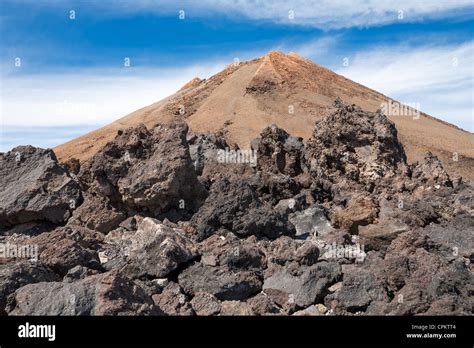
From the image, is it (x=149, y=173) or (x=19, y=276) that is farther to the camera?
(x=149, y=173)

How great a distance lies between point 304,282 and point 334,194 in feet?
23.0

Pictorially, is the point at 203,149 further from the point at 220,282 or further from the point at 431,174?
the point at 220,282

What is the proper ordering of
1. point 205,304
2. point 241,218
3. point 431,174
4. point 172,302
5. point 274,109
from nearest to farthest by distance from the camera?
1. point 172,302
2. point 205,304
3. point 241,218
4. point 431,174
5. point 274,109

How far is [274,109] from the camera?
5341 centimetres

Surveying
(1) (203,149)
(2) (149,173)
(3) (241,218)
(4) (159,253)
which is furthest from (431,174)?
(4) (159,253)

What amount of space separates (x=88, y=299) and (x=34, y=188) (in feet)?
24.3

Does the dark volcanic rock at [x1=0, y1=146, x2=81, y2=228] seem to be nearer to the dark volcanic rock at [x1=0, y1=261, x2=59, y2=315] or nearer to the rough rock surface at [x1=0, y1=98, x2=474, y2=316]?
the rough rock surface at [x1=0, y1=98, x2=474, y2=316]

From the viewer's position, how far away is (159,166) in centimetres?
1348

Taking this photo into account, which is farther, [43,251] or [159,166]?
[159,166]

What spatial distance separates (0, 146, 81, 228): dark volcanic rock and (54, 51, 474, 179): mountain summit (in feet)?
92.5

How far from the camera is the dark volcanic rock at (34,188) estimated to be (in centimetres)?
1332

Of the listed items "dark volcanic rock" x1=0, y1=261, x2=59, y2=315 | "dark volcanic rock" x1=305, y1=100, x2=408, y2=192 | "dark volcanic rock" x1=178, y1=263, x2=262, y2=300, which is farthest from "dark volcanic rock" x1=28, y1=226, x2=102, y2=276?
"dark volcanic rock" x1=305, y1=100, x2=408, y2=192
